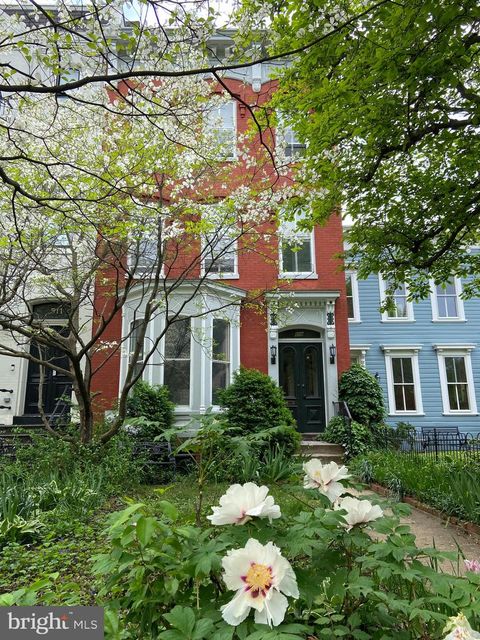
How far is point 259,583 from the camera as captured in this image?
122 cm

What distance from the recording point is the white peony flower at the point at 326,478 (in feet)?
5.75

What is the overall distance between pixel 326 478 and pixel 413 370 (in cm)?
1705

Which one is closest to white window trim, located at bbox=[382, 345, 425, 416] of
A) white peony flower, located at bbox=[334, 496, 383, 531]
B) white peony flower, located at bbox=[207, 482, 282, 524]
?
white peony flower, located at bbox=[334, 496, 383, 531]

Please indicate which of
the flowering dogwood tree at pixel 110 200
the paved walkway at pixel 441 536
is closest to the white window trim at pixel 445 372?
the flowering dogwood tree at pixel 110 200

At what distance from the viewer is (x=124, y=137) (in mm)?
7609

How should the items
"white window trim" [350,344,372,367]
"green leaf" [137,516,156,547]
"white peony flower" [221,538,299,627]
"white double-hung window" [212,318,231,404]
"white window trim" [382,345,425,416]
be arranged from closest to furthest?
1. "white peony flower" [221,538,299,627]
2. "green leaf" [137,516,156,547]
3. "white double-hung window" [212,318,231,404]
4. "white window trim" [382,345,425,416]
5. "white window trim" [350,344,372,367]

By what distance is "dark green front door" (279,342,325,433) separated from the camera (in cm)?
1205

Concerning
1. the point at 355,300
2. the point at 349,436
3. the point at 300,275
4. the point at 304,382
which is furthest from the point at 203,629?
the point at 355,300

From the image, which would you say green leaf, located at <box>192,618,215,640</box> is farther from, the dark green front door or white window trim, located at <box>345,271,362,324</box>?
white window trim, located at <box>345,271,362,324</box>

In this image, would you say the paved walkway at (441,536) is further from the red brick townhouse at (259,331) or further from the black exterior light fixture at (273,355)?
the black exterior light fixture at (273,355)

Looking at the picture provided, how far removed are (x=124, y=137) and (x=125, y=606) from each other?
7.70 metres

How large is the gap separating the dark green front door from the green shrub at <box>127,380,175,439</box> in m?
3.43

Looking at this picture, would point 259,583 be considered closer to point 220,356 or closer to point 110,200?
point 110,200

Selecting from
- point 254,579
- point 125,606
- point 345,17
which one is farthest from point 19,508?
point 345,17
